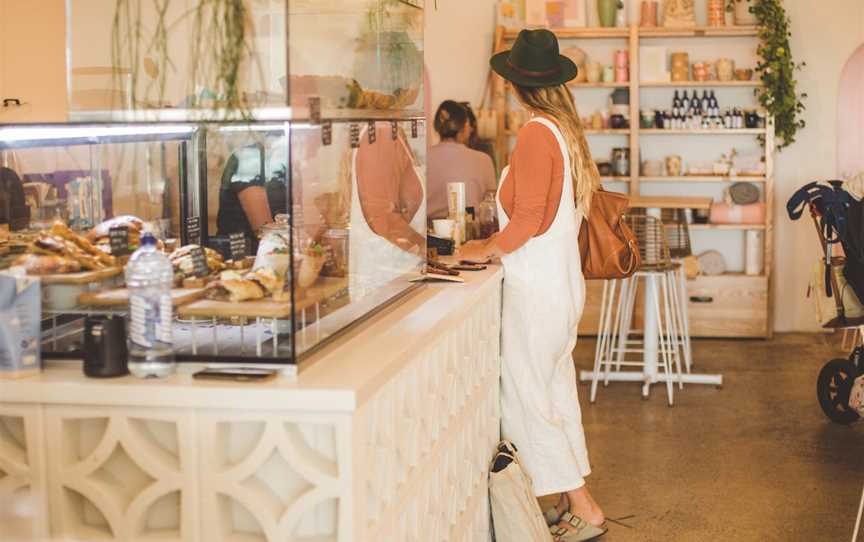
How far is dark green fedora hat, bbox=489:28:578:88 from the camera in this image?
14.0ft

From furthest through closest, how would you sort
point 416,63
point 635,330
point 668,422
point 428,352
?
1. point 635,330
2. point 668,422
3. point 416,63
4. point 428,352

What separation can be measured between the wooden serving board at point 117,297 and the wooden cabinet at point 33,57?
4.94 meters

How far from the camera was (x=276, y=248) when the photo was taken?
105 inches

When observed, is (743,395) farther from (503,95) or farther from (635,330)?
(503,95)

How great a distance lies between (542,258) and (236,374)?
6.81 ft

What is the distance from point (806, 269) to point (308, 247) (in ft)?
25.0

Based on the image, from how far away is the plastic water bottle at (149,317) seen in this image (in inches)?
94.3

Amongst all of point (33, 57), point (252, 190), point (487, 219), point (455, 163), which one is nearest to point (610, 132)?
point (455, 163)

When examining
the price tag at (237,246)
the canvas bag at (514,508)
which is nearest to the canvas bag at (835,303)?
the canvas bag at (514,508)

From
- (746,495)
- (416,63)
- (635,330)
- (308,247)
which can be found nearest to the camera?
(308,247)

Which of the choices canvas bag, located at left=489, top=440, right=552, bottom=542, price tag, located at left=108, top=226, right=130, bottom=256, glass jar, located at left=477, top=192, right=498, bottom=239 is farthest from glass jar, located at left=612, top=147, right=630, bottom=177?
price tag, located at left=108, top=226, right=130, bottom=256

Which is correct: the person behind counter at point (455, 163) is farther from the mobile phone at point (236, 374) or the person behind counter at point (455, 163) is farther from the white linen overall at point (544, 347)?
the mobile phone at point (236, 374)

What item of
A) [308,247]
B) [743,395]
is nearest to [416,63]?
[308,247]

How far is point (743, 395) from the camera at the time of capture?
23.5 feet
